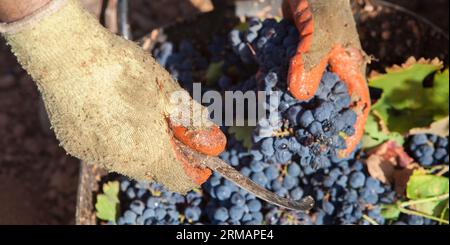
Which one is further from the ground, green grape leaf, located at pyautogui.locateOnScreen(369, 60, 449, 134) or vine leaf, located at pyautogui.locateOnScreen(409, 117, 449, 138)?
green grape leaf, located at pyautogui.locateOnScreen(369, 60, 449, 134)

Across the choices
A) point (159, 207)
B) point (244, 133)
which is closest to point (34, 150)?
point (159, 207)

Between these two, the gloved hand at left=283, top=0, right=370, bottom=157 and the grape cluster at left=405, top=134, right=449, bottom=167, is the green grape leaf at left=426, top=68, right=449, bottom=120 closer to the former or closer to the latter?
the grape cluster at left=405, top=134, right=449, bottom=167

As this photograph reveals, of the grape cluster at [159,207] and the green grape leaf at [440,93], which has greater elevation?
the green grape leaf at [440,93]

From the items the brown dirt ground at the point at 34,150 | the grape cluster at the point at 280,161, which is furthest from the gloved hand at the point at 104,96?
the brown dirt ground at the point at 34,150

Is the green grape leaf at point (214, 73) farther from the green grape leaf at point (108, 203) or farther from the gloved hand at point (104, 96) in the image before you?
the gloved hand at point (104, 96)

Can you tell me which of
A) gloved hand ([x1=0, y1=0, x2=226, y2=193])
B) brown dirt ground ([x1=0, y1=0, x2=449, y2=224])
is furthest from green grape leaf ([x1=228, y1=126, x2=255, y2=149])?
brown dirt ground ([x1=0, y1=0, x2=449, y2=224])

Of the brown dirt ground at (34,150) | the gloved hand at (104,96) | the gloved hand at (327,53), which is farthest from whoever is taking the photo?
the brown dirt ground at (34,150)
